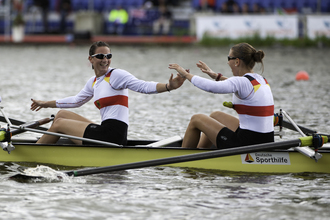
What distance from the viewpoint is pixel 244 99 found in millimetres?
5746

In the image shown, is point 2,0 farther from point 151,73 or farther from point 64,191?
point 64,191

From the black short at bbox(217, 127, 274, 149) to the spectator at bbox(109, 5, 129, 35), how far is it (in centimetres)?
2344

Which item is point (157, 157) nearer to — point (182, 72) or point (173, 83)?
point (173, 83)

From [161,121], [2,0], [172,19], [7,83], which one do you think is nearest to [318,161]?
[161,121]

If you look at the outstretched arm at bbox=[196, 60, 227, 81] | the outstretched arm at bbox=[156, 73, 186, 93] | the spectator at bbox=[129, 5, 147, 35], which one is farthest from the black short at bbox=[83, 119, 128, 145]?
the spectator at bbox=[129, 5, 147, 35]

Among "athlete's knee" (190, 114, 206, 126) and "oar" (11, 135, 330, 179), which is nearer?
"oar" (11, 135, 330, 179)

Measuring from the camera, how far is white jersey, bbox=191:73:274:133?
5.61 meters

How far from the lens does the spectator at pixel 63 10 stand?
2927cm

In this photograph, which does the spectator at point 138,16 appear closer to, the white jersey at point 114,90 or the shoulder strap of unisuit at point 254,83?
the white jersey at point 114,90

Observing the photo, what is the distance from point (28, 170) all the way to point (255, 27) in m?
19.1

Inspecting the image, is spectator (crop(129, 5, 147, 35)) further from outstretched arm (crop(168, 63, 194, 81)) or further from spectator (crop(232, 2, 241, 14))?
outstretched arm (crop(168, 63, 194, 81))

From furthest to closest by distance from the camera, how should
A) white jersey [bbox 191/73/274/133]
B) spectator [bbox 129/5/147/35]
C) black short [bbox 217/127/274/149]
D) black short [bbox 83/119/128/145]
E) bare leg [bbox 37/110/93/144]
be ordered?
spectator [bbox 129/5/147/35], bare leg [bbox 37/110/93/144], black short [bbox 83/119/128/145], black short [bbox 217/127/274/149], white jersey [bbox 191/73/274/133]

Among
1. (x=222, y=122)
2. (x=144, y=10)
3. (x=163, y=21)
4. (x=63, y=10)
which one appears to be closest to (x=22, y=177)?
(x=222, y=122)

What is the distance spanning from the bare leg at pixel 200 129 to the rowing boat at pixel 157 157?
8.5 inches
